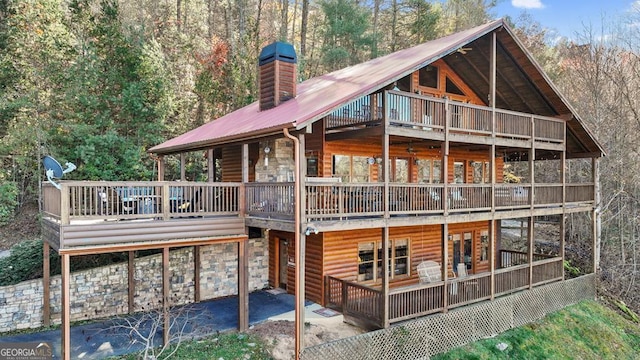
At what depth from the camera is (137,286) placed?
1192cm

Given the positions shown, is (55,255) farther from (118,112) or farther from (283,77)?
(283,77)

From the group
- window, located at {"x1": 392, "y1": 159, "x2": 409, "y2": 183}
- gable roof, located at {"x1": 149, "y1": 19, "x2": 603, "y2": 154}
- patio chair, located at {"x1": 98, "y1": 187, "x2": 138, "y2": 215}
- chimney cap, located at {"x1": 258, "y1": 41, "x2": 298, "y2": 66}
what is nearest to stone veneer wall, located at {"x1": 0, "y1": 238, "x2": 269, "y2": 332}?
patio chair, located at {"x1": 98, "y1": 187, "x2": 138, "y2": 215}

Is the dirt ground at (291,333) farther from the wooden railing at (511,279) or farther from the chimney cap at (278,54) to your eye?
the chimney cap at (278,54)

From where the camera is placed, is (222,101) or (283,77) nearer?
(283,77)

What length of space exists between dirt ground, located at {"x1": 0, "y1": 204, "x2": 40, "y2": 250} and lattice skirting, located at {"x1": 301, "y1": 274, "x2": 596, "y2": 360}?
14.7m

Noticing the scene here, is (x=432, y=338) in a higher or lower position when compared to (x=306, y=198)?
lower

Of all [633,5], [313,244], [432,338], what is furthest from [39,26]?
[633,5]

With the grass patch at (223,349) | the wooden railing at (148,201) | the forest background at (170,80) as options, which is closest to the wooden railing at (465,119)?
the wooden railing at (148,201)

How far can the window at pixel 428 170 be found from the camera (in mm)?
14875

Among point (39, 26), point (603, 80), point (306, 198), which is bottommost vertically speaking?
point (306, 198)

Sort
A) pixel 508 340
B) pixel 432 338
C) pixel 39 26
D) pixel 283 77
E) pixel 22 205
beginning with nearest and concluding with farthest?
pixel 432 338, pixel 508 340, pixel 283 77, pixel 39 26, pixel 22 205

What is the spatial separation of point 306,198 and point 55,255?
9.45 m

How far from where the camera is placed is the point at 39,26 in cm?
1744

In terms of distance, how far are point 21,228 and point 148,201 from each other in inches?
489
